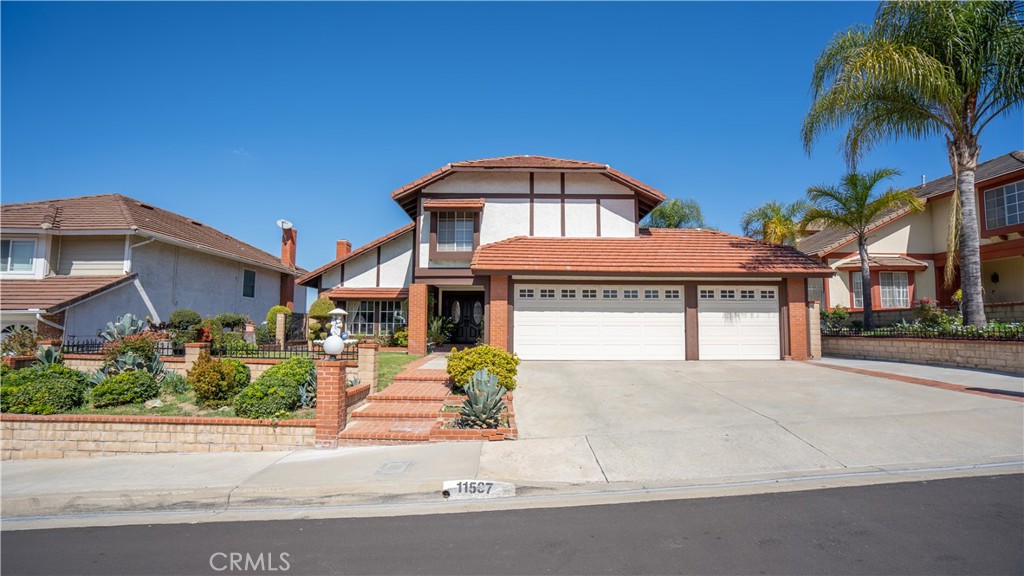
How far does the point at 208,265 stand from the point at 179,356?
11704 millimetres

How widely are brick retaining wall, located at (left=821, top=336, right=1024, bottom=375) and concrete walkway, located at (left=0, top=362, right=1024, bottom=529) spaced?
3579 millimetres

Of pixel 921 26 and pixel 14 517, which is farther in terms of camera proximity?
pixel 921 26

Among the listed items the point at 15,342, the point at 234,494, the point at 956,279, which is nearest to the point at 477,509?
the point at 234,494

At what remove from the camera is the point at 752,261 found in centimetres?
1505

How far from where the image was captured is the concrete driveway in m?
6.43

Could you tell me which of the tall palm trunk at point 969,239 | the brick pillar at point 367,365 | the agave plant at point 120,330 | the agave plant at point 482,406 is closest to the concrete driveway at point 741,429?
the agave plant at point 482,406

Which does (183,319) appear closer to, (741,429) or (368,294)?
(368,294)

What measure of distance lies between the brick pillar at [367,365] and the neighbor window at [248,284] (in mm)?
17081

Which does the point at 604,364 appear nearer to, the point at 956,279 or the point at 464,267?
the point at 464,267

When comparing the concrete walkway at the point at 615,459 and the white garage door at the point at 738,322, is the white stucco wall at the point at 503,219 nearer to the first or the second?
the white garage door at the point at 738,322

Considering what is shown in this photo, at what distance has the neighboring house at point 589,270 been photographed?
14.6 metres

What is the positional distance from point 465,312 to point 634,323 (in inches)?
323

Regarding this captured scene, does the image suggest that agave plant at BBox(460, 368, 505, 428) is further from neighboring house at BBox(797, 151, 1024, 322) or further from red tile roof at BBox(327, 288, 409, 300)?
neighboring house at BBox(797, 151, 1024, 322)

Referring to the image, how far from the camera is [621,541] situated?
4.50m
